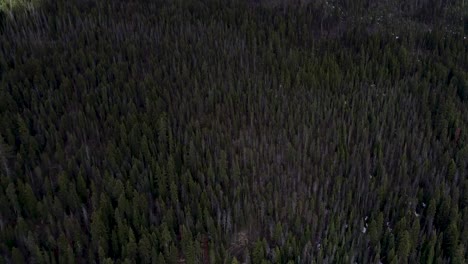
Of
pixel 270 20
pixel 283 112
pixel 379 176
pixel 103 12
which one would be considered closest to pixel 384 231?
pixel 379 176

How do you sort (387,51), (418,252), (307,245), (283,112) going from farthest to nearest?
(387,51), (283,112), (418,252), (307,245)

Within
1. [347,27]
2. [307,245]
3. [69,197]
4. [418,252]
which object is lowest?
[418,252]

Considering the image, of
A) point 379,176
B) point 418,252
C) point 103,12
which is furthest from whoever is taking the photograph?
point 103,12

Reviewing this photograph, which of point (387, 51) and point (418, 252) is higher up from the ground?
point (387, 51)

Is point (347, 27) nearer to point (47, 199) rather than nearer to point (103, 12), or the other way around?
point (103, 12)

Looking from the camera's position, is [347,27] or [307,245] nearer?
[307,245]

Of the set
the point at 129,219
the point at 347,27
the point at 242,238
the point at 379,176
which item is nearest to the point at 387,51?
the point at 347,27
